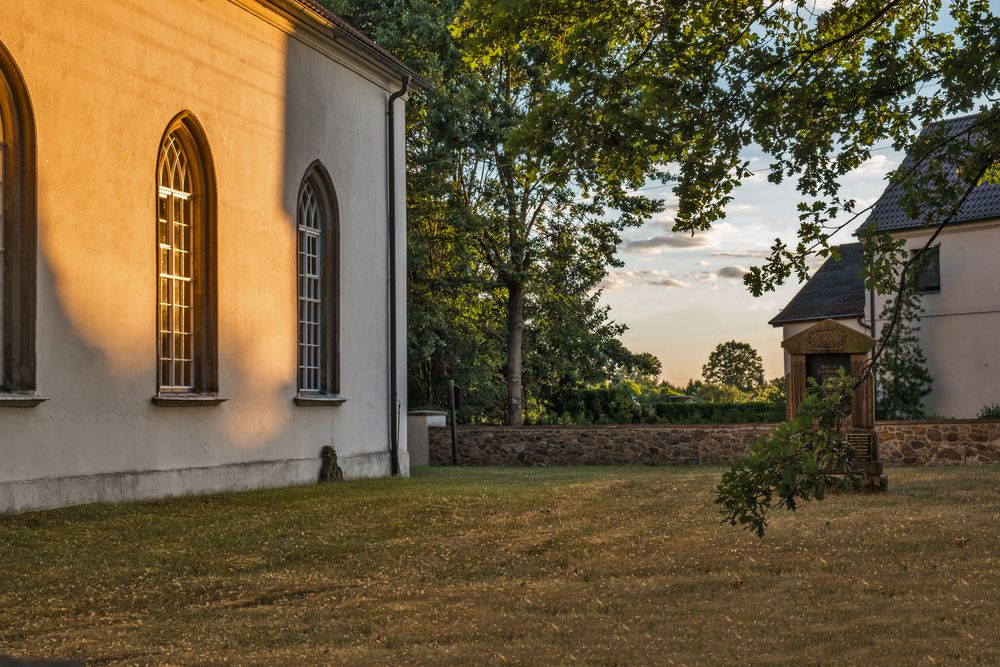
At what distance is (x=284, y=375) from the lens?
16672 mm

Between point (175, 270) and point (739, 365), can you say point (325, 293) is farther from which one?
point (739, 365)

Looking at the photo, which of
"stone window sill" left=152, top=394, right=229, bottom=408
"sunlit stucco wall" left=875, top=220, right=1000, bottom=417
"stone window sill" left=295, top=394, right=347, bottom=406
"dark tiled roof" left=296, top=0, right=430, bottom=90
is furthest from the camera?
"sunlit stucco wall" left=875, top=220, right=1000, bottom=417

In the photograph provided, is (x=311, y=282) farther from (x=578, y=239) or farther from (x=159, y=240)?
(x=578, y=239)

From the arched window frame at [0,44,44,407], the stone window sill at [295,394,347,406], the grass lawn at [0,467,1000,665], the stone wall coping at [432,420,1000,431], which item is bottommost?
the grass lawn at [0,467,1000,665]

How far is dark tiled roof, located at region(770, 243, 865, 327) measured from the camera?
38.8 metres

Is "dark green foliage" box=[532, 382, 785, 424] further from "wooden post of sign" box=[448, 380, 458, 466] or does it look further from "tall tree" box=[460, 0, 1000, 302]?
"tall tree" box=[460, 0, 1000, 302]

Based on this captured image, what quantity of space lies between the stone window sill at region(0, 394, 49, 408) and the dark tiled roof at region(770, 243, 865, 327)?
30.6 meters

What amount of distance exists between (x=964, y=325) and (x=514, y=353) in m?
13.1

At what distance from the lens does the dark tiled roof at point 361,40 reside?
17055 millimetres

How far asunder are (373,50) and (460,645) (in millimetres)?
14311

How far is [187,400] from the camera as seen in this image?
14227mm

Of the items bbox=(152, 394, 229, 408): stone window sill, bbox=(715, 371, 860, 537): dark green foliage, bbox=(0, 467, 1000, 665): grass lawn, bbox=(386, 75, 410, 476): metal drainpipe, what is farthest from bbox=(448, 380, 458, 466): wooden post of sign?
bbox=(715, 371, 860, 537): dark green foliage

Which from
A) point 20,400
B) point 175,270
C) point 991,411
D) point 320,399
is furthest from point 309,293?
point 991,411

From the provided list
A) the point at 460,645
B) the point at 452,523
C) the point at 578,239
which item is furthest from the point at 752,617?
the point at 578,239
